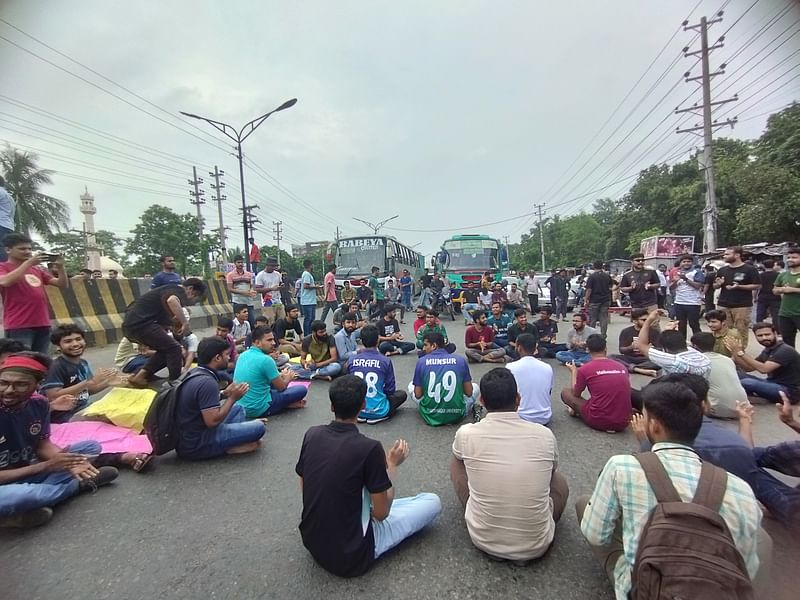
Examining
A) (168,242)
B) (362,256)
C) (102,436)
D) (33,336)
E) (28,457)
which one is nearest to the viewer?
(28,457)

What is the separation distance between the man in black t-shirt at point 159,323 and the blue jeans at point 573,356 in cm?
622

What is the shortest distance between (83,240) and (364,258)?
5008 cm

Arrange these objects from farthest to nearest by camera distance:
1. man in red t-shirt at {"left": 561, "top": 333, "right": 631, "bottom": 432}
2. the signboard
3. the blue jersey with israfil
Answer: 1. the signboard
2. the blue jersey with israfil
3. man in red t-shirt at {"left": 561, "top": 333, "right": 631, "bottom": 432}

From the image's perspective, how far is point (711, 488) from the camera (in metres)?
1.61

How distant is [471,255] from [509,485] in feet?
54.7

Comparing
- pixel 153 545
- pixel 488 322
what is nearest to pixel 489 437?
pixel 153 545

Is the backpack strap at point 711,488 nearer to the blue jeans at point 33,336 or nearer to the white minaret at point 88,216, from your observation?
the blue jeans at point 33,336

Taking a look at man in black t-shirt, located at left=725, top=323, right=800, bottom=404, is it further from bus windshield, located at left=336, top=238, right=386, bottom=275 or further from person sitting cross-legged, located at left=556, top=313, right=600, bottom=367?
bus windshield, located at left=336, top=238, right=386, bottom=275

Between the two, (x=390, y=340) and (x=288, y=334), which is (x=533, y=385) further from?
(x=288, y=334)

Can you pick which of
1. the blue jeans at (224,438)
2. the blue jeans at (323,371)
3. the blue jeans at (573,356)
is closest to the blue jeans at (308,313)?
the blue jeans at (323,371)

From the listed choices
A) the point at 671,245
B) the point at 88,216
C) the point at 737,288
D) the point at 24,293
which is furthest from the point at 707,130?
the point at 88,216

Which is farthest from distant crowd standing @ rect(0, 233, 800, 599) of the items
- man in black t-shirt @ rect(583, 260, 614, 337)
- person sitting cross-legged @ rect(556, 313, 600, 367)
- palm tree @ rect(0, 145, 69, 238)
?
palm tree @ rect(0, 145, 69, 238)

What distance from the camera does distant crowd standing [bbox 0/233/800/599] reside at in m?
1.67

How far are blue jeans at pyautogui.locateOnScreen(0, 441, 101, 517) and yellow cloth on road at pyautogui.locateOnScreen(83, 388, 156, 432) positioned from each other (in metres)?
1.37
